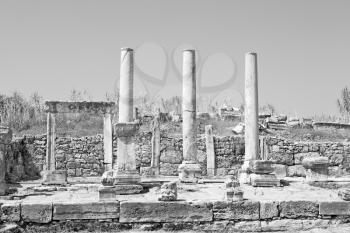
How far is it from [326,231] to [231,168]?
13.8m

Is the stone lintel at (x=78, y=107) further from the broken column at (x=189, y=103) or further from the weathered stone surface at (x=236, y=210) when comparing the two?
the weathered stone surface at (x=236, y=210)

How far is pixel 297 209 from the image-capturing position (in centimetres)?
996

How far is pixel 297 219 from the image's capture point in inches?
392

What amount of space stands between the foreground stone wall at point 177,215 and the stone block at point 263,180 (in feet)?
14.0

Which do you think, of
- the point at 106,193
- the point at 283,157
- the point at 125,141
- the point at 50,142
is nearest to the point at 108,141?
the point at 50,142

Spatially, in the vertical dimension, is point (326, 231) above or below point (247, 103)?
below

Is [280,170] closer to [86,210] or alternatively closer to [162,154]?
[162,154]

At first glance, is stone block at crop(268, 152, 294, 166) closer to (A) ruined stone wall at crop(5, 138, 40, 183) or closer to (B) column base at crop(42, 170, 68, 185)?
(B) column base at crop(42, 170, 68, 185)

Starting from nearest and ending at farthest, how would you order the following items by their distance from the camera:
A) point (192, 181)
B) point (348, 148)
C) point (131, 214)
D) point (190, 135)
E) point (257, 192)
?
point (131, 214) → point (257, 192) → point (192, 181) → point (190, 135) → point (348, 148)

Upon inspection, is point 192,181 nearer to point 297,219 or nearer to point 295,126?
point 297,219

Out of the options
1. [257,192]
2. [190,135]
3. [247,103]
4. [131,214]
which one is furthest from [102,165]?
[131,214]

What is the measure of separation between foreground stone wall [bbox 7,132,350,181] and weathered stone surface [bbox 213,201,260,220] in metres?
13.2

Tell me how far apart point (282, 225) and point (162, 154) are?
13.8m

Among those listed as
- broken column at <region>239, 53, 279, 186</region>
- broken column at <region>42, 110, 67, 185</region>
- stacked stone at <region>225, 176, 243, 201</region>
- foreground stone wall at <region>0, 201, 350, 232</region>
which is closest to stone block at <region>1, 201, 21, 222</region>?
foreground stone wall at <region>0, 201, 350, 232</region>
